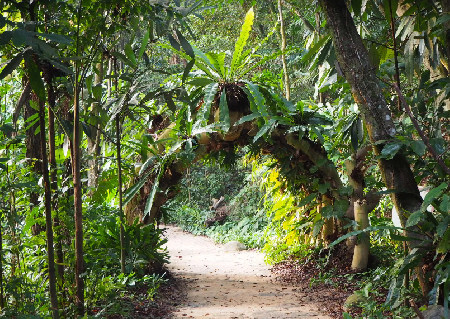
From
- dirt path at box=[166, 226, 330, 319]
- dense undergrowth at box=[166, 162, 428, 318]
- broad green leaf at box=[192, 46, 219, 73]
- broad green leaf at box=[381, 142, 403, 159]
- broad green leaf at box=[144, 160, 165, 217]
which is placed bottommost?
dirt path at box=[166, 226, 330, 319]

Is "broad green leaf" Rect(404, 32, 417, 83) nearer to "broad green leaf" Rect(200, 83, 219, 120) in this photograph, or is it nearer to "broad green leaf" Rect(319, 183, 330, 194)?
"broad green leaf" Rect(200, 83, 219, 120)

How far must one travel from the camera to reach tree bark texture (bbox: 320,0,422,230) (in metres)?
2.51

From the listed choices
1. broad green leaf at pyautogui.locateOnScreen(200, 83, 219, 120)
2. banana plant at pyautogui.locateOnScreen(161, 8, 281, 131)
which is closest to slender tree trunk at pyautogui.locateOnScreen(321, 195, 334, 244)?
banana plant at pyautogui.locateOnScreen(161, 8, 281, 131)

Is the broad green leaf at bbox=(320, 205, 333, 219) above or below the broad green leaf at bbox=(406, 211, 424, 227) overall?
below

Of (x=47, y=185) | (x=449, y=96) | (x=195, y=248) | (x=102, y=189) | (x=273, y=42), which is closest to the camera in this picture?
(x=47, y=185)

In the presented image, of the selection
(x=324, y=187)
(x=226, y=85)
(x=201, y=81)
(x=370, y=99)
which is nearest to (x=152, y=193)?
(x=201, y=81)

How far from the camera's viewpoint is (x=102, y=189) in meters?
3.96

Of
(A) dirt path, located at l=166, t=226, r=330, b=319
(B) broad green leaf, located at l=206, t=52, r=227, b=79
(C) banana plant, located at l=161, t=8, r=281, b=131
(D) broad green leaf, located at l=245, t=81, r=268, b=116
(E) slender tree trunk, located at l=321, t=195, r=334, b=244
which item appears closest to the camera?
(A) dirt path, located at l=166, t=226, r=330, b=319

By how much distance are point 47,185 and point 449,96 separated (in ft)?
7.56

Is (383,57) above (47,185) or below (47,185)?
above

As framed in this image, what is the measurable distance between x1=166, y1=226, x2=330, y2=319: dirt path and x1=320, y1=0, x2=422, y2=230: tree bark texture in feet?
6.01

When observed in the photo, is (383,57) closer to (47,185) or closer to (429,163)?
(429,163)

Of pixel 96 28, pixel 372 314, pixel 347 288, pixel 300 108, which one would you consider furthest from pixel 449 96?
pixel 347 288

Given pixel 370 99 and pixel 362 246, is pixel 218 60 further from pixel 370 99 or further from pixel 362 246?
pixel 362 246
